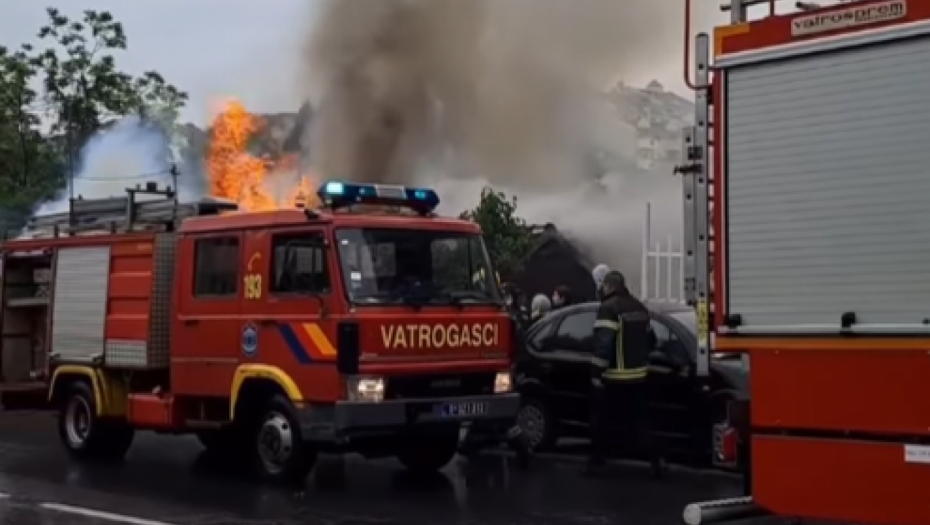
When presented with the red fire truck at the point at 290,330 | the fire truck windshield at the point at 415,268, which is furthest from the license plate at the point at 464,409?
the fire truck windshield at the point at 415,268

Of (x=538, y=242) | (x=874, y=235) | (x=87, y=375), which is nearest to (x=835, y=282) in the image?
(x=874, y=235)

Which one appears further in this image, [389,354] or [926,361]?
[389,354]

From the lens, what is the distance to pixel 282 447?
11570 millimetres

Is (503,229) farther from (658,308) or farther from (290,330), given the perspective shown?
(290,330)

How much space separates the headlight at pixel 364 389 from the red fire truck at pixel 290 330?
1 centimetres

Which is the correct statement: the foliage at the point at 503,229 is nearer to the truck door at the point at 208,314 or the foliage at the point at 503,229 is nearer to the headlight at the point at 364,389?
the truck door at the point at 208,314

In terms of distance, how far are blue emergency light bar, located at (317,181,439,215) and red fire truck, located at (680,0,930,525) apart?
475 centimetres

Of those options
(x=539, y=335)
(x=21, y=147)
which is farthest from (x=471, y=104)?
(x=21, y=147)

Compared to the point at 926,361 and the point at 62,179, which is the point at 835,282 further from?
the point at 62,179

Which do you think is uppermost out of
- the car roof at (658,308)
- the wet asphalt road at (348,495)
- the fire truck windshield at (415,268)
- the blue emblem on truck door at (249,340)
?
the fire truck windshield at (415,268)

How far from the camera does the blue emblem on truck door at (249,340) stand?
38.8ft

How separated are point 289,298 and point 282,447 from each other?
1.27m

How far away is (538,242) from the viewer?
23.8 m

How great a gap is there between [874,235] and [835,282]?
0.31 metres
